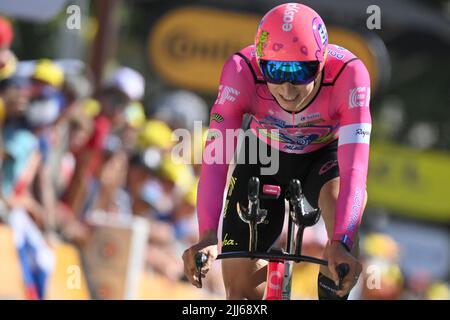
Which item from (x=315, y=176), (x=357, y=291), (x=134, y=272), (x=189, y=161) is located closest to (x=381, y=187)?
(x=357, y=291)

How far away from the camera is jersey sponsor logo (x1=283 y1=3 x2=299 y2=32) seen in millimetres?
4887

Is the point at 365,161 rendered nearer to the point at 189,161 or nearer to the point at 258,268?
the point at 258,268

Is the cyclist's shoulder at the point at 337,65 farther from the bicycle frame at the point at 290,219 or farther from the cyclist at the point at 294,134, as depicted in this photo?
the bicycle frame at the point at 290,219

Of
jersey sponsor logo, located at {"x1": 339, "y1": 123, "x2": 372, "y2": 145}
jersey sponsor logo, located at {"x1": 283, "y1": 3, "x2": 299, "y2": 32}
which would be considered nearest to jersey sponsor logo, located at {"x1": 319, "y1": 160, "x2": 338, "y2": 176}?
jersey sponsor logo, located at {"x1": 339, "y1": 123, "x2": 372, "y2": 145}

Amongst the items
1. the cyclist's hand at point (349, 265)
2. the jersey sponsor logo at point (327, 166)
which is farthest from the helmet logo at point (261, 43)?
the cyclist's hand at point (349, 265)

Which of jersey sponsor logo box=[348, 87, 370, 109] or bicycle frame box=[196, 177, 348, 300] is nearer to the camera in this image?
bicycle frame box=[196, 177, 348, 300]

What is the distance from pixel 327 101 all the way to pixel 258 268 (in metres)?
0.96

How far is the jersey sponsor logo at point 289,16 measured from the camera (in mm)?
4887

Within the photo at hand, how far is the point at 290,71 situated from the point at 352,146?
0.48m

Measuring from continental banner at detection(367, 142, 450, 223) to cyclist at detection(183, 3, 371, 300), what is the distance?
13.3 metres

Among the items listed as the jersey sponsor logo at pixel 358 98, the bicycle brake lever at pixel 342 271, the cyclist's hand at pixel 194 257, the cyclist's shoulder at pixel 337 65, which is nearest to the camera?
the bicycle brake lever at pixel 342 271

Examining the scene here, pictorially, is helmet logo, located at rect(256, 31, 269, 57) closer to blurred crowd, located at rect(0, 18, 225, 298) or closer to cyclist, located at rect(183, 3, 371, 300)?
cyclist, located at rect(183, 3, 371, 300)

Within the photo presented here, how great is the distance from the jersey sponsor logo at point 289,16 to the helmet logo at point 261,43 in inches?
3.9

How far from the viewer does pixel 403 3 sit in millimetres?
18219
